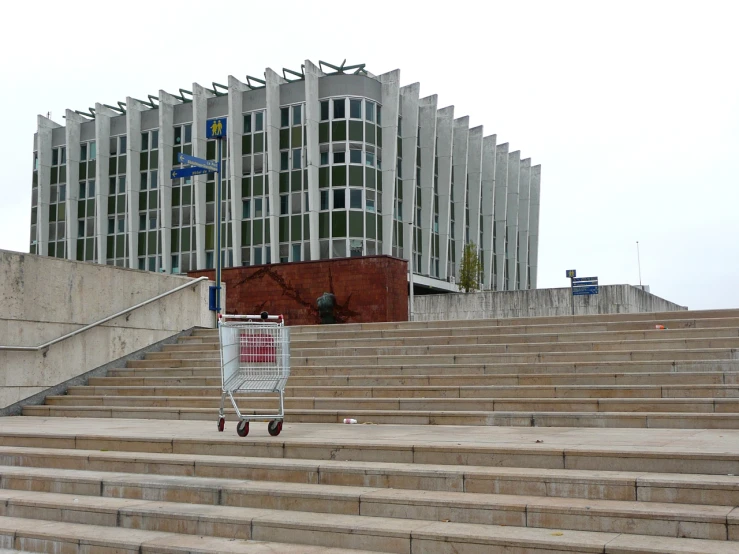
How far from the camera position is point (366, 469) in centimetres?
672

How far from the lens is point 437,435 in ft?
27.2

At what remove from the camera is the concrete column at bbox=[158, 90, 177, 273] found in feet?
170

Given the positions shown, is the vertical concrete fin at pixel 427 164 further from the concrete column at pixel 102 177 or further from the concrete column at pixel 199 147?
the concrete column at pixel 102 177

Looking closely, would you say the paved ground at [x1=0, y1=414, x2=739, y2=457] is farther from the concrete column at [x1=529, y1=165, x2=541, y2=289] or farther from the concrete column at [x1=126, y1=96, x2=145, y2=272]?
the concrete column at [x1=529, y1=165, x2=541, y2=289]

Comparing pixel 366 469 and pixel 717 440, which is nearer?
pixel 366 469

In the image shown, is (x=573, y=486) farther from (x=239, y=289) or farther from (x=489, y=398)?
(x=239, y=289)

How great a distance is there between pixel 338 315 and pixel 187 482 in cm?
1544

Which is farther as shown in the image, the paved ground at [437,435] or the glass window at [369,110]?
the glass window at [369,110]

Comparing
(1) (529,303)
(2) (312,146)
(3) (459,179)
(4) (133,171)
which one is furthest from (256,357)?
(4) (133,171)

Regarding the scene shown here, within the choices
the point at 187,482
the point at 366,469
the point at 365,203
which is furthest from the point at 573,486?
the point at 365,203

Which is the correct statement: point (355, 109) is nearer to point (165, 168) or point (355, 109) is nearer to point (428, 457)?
point (165, 168)

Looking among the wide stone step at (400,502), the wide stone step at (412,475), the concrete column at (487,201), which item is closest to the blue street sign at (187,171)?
the wide stone step at (412,475)

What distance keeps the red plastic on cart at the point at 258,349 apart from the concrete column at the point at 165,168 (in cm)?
4386

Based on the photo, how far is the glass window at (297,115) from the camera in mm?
47438
